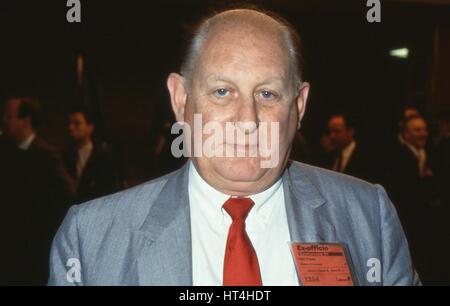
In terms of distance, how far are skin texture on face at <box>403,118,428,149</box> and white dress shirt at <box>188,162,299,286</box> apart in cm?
414

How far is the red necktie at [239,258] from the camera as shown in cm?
151

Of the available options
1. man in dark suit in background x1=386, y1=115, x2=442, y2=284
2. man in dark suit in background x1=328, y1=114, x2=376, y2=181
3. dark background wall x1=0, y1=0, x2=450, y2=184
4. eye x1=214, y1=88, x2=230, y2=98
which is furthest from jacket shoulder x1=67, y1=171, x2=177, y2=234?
dark background wall x1=0, y1=0, x2=450, y2=184

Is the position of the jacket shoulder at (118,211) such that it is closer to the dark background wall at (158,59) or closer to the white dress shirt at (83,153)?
the white dress shirt at (83,153)

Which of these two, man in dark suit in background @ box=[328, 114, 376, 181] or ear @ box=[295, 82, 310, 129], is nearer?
ear @ box=[295, 82, 310, 129]

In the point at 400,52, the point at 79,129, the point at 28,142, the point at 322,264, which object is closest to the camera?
the point at 322,264

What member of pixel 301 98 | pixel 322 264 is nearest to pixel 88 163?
pixel 301 98

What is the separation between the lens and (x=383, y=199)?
1.75m

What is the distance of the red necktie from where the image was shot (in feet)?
4.94

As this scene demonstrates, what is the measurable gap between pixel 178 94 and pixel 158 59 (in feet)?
31.3

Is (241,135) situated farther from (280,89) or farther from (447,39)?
(447,39)

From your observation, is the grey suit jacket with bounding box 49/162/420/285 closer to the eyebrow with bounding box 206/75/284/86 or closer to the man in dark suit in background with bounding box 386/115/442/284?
the eyebrow with bounding box 206/75/284/86

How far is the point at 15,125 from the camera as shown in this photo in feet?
13.5

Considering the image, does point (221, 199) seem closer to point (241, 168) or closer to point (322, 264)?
point (241, 168)
